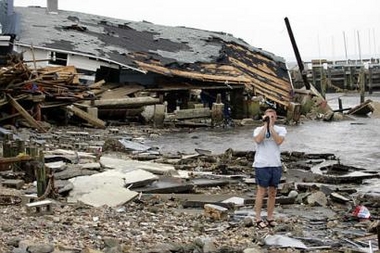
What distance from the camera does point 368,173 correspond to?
48.0 ft

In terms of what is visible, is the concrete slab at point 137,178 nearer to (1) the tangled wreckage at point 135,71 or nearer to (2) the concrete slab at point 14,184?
(2) the concrete slab at point 14,184

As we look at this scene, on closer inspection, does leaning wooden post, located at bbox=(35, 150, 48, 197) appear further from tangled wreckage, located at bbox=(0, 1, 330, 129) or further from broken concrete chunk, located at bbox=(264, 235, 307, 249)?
tangled wreckage, located at bbox=(0, 1, 330, 129)

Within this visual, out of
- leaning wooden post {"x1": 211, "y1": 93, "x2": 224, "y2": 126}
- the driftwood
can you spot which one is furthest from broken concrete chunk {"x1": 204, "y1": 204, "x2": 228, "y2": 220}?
leaning wooden post {"x1": 211, "y1": 93, "x2": 224, "y2": 126}

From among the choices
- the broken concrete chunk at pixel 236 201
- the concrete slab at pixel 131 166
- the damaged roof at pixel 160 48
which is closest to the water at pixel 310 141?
the damaged roof at pixel 160 48

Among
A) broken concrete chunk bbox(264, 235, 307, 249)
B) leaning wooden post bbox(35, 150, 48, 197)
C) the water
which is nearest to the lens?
broken concrete chunk bbox(264, 235, 307, 249)

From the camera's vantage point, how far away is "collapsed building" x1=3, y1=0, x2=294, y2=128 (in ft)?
97.2

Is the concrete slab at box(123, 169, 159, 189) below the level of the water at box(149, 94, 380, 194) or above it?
above

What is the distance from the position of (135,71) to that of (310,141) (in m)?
11.9

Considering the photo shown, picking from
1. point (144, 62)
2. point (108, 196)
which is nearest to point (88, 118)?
point (144, 62)

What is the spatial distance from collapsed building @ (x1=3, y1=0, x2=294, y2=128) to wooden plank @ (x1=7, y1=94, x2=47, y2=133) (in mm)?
3529

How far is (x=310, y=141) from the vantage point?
78.6ft

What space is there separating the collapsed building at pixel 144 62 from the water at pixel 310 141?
3.67 meters

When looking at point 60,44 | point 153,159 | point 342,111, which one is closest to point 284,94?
point 342,111

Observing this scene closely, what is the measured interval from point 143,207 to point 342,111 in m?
29.4
